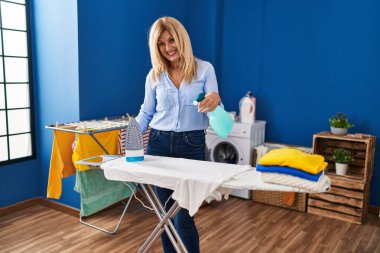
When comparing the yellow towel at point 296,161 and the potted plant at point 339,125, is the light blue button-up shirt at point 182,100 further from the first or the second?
the potted plant at point 339,125

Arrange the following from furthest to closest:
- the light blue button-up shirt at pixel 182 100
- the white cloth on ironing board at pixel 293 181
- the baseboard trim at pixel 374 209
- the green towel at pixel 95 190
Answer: the baseboard trim at pixel 374 209
the green towel at pixel 95 190
the light blue button-up shirt at pixel 182 100
the white cloth on ironing board at pixel 293 181

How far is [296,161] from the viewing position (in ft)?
4.54

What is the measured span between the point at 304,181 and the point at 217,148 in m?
2.34

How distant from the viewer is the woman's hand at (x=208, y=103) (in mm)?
1547

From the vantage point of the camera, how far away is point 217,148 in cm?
370

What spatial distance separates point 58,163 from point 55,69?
86cm

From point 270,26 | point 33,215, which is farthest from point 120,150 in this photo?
point 270,26

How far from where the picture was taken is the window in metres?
2.94

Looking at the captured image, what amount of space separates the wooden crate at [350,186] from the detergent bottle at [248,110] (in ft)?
2.27

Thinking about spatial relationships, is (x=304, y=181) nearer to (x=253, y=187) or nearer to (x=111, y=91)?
Answer: (x=253, y=187)

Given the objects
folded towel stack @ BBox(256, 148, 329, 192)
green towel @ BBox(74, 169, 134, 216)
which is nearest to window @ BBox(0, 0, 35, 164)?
green towel @ BBox(74, 169, 134, 216)

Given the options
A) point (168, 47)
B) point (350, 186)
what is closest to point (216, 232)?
point (350, 186)

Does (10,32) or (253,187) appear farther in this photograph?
(10,32)

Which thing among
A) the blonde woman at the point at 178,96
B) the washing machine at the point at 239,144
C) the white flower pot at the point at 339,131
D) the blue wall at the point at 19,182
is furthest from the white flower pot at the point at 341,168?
the blue wall at the point at 19,182
